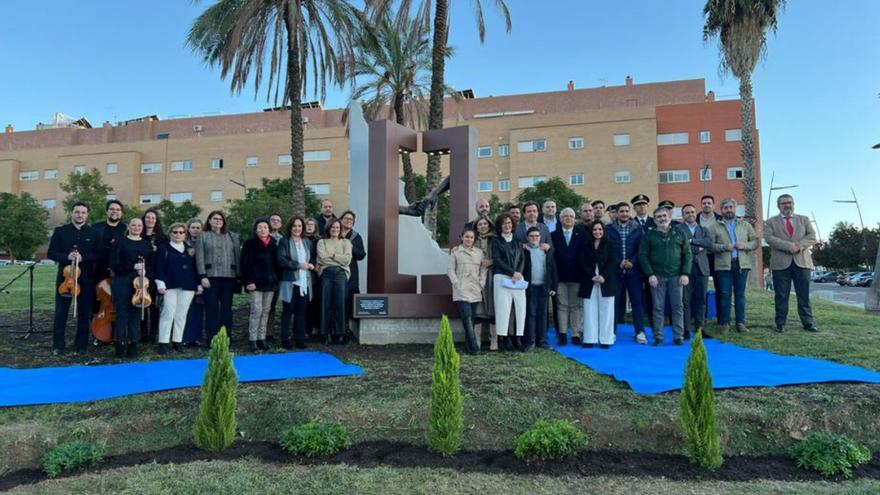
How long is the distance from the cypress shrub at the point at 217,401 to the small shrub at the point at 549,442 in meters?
2.00

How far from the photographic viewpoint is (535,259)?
23.2 feet

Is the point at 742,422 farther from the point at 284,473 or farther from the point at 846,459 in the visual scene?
the point at 284,473

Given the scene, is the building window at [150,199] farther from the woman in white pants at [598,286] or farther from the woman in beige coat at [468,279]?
the woman in white pants at [598,286]

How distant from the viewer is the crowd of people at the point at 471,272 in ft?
22.5

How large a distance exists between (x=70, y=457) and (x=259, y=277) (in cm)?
342

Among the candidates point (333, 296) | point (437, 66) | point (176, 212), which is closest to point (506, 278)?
→ point (333, 296)

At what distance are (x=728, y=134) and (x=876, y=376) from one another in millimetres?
43152

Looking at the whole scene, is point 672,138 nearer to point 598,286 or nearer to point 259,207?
point 259,207

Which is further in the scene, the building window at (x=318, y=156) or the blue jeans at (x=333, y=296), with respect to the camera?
the building window at (x=318, y=156)

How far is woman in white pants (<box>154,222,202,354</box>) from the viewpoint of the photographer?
691cm

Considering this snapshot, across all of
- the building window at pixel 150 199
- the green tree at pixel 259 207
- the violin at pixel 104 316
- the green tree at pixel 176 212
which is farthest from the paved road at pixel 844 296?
the building window at pixel 150 199

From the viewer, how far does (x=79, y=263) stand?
6762mm

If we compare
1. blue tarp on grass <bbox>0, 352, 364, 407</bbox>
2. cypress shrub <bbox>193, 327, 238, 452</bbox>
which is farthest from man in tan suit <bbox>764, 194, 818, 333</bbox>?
cypress shrub <bbox>193, 327, 238, 452</bbox>

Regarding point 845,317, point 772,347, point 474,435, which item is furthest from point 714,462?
point 845,317
